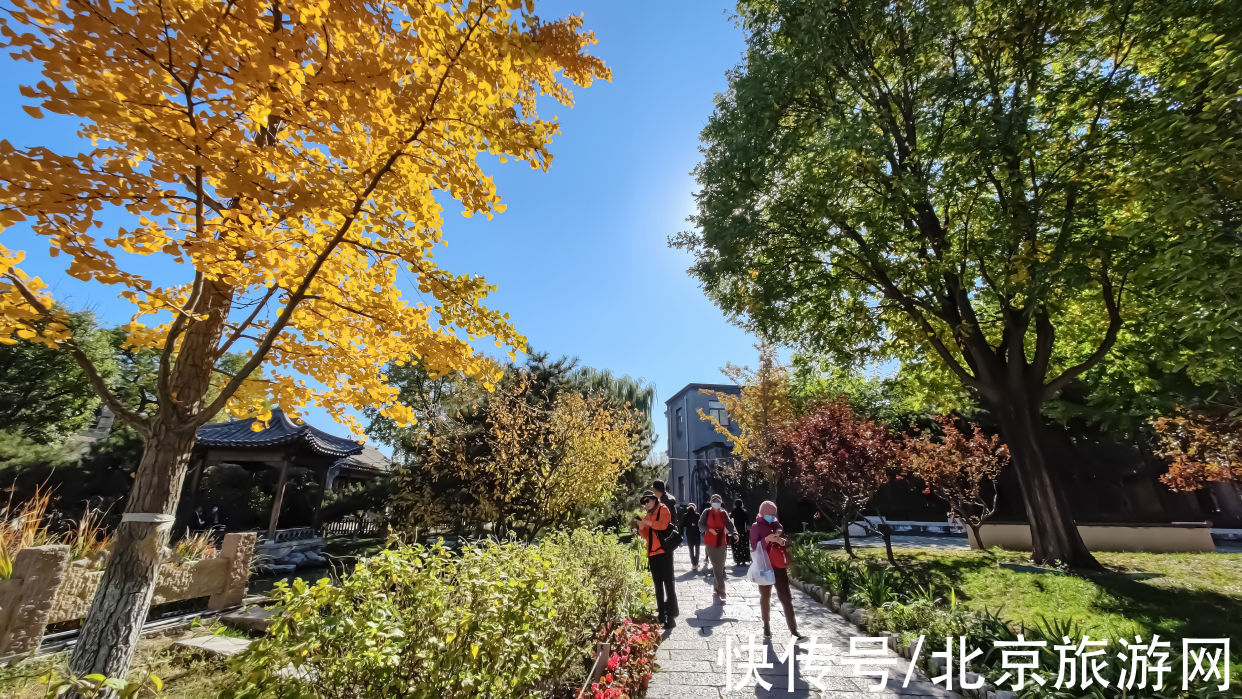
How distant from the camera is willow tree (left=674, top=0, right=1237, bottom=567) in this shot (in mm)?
7242

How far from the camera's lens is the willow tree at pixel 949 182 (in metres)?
7.24

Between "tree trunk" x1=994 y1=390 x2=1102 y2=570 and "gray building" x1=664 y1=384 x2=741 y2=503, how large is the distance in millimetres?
18043

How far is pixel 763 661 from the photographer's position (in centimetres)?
501

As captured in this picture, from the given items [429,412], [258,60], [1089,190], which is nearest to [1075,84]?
[1089,190]

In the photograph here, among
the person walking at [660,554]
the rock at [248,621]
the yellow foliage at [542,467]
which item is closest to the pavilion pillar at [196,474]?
the yellow foliage at [542,467]

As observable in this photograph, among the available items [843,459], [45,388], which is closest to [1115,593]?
[843,459]

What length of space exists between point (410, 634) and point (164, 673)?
418 cm

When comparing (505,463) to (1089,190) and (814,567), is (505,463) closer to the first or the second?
(814,567)

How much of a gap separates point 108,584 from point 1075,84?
12648mm

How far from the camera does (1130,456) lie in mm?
17078

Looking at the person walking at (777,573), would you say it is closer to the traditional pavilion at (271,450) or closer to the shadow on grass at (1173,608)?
the shadow on grass at (1173,608)

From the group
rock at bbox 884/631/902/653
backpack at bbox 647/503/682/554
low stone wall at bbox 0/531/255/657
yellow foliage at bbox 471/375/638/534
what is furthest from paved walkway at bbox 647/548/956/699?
low stone wall at bbox 0/531/255/657

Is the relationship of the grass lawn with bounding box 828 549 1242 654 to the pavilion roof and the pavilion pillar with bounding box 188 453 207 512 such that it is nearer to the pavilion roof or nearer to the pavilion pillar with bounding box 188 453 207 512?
the pavilion roof

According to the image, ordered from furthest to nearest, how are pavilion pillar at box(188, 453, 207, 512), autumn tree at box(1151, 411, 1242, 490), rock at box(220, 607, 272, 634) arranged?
pavilion pillar at box(188, 453, 207, 512), autumn tree at box(1151, 411, 1242, 490), rock at box(220, 607, 272, 634)
